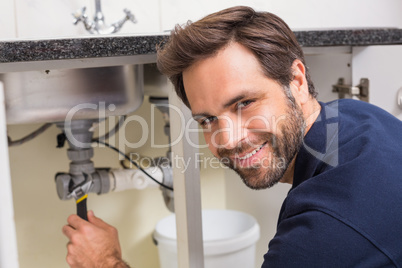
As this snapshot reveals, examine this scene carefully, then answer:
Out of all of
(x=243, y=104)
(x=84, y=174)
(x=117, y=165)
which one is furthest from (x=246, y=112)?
(x=117, y=165)

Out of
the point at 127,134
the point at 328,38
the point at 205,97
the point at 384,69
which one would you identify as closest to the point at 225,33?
the point at 205,97

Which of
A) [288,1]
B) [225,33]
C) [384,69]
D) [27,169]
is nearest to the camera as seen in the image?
[225,33]

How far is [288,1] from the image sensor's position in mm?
1704

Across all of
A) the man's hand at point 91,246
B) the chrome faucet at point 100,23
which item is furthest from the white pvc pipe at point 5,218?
the chrome faucet at point 100,23

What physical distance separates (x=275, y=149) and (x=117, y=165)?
818mm

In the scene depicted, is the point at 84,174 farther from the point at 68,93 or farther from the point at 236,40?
the point at 236,40

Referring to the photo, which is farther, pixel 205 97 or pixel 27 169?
pixel 27 169

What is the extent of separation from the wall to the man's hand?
44 cm

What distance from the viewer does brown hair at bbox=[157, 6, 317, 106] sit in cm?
82

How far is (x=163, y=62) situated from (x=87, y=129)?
0.48m

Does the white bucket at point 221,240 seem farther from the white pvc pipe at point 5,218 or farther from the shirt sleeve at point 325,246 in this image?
the white pvc pipe at point 5,218

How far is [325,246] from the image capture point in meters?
0.65

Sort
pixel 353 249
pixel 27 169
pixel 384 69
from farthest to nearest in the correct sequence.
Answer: pixel 27 169 < pixel 384 69 < pixel 353 249

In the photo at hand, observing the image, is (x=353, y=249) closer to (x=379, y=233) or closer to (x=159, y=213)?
(x=379, y=233)
